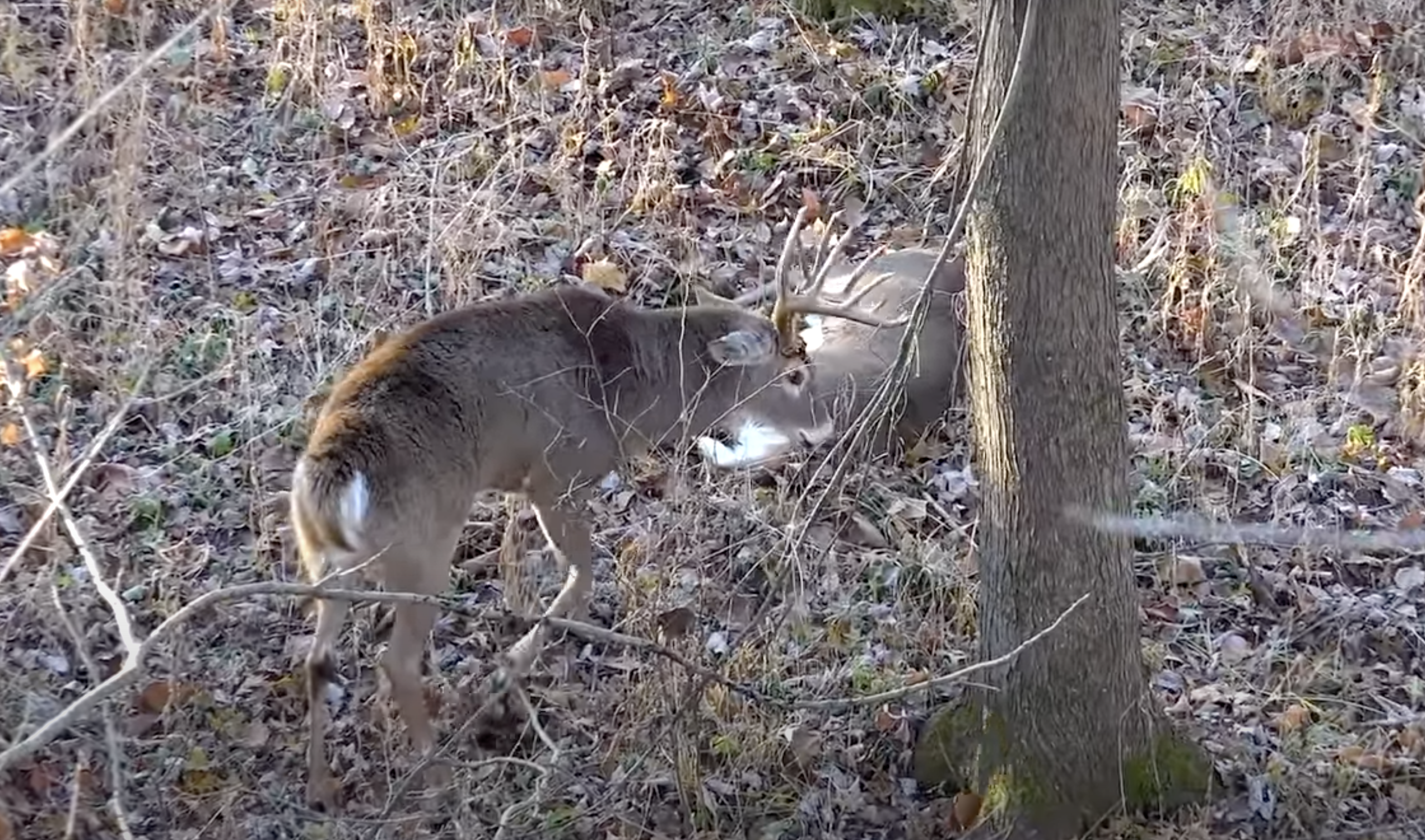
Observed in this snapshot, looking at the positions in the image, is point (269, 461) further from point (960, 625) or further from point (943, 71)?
point (943, 71)

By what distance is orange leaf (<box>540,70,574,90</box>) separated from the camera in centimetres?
828

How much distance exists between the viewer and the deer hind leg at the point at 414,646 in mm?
5098

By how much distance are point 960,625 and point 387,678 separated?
189 centimetres

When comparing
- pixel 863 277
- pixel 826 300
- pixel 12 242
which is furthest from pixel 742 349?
pixel 12 242

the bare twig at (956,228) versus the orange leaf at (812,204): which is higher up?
the bare twig at (956,228)

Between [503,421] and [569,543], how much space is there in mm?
548

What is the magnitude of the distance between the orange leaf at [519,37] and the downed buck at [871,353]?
226 centimetres

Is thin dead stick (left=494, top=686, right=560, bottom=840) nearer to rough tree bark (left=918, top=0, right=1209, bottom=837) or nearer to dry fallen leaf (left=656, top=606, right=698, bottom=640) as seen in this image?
dry fallen leaf (left=656, top=606, right=698, bottom=640)

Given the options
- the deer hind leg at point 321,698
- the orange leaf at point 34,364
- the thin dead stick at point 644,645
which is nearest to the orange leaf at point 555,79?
the orange leaf at point 34,364

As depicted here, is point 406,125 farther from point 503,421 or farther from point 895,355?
point 503,421

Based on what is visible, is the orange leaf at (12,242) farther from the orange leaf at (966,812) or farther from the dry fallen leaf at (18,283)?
the orange leaf at (966,812)

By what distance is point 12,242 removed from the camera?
22.7 ft

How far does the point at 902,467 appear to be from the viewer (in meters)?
6.57

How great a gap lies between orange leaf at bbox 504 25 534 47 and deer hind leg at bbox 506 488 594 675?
3578 mm
